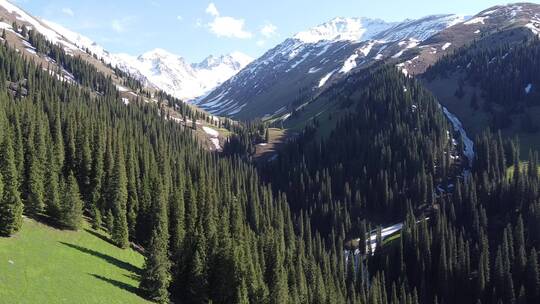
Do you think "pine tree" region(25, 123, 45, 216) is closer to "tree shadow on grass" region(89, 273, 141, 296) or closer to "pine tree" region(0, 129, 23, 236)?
"pine tree" region(0, 129, 23, 236)

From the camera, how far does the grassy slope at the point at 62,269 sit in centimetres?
4936

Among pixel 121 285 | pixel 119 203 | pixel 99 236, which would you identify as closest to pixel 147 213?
pixel 119 203

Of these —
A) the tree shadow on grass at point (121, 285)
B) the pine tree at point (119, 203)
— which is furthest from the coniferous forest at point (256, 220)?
the tree shadow on grass at point (121, 285)

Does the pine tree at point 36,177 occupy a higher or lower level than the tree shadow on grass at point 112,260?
higher

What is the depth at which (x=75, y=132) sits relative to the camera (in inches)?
4269

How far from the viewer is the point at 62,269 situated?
187 feet

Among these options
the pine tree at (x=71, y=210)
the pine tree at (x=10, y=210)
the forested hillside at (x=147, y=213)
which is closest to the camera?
the pine tree at (x=10, y=210)

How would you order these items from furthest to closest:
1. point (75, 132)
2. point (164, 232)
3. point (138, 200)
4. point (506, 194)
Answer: point (506, 194), point (75, 132), point (138, 200), point (164, 232)

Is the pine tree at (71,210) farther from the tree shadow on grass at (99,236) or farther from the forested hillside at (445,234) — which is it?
the forested hillside at (445,234)

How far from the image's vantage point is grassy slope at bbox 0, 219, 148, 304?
4936cm

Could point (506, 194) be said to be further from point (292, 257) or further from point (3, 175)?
point (3, 175)

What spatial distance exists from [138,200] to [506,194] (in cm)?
12173

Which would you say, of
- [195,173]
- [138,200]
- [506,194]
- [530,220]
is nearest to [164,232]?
[138,200]

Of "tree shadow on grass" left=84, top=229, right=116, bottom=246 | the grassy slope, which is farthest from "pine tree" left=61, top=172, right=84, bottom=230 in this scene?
"tree shadow on grass" left=84, top=229, right=116, bottom=246
